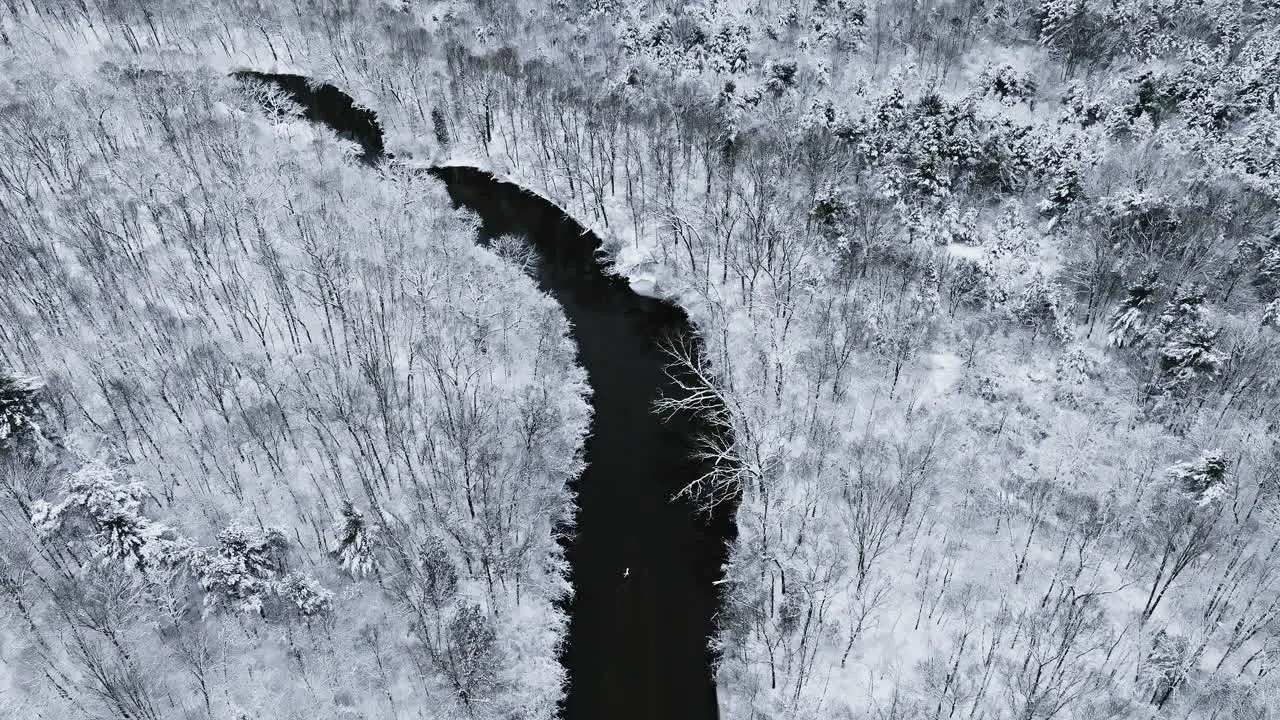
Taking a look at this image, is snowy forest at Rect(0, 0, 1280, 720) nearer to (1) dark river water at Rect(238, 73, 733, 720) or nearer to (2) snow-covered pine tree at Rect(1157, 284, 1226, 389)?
(2) snow-covered pine tree at Rect(1157, 284, 1226, 389)

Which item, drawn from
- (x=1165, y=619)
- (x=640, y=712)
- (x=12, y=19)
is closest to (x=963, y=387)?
(x=1165, y=619)

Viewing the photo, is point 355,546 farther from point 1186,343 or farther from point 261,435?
point 1186,343

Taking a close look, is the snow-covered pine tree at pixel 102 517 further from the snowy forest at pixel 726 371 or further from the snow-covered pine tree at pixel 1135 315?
the snow-covered pine tree at pixel 1135 315

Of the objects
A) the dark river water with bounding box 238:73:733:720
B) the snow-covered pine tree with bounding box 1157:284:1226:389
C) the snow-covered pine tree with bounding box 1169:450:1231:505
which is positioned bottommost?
the dark river water with bounding box 238:73:733:720

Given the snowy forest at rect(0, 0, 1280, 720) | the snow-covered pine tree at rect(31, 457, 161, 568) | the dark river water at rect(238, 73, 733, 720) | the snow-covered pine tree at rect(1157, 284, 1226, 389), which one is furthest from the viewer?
the snow-covered pine tree at rect(1157, 284, 1226, 389)

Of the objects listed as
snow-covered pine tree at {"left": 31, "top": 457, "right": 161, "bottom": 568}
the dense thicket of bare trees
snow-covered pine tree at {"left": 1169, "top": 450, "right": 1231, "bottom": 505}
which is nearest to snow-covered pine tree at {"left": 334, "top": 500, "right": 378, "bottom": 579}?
the dense thicket of bare trees

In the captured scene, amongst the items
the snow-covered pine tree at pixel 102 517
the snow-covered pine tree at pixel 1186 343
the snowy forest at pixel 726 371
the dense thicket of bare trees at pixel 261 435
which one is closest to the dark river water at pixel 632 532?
the snowy forest at pixel 726 371

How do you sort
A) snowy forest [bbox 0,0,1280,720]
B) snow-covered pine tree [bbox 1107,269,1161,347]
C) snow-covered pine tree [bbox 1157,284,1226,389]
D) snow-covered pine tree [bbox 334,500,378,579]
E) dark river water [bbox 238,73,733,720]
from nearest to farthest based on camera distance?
snowy forest [bbox 0,0,1280,720] < dark river water [bbox 238,73,733,720] < snow-covered pine tree [bbox 334,500,378,579] < snow-covered pine tree [bbox 1157,284,1226,389] < snow-covered pine tree [bbox 1107,269,1161,347]

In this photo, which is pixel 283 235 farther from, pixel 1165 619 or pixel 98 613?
pixel 1165 619

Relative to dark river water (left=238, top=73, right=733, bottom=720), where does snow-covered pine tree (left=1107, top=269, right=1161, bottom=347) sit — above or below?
above
